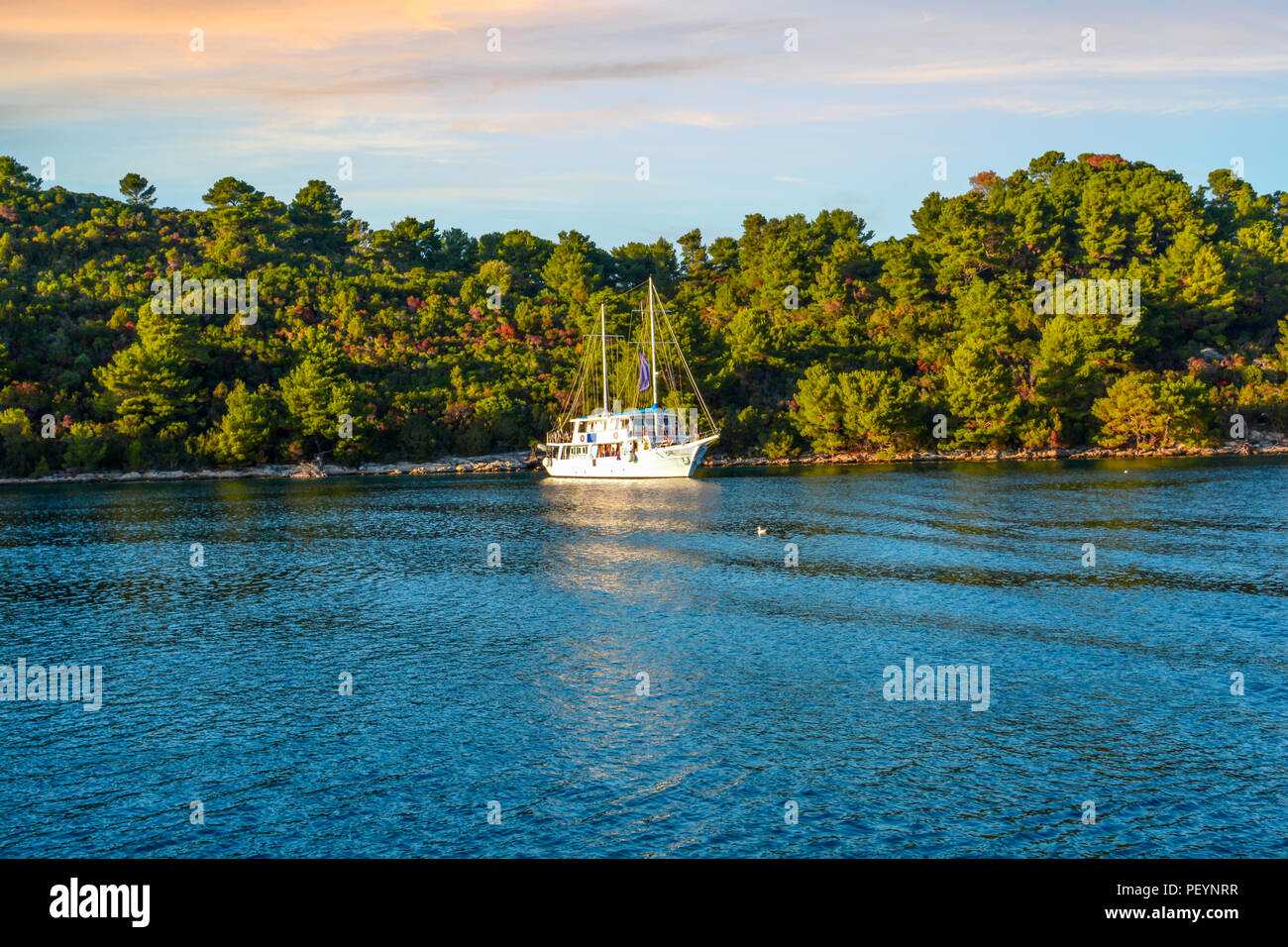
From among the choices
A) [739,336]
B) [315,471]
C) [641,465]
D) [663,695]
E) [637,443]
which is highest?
[739,336]

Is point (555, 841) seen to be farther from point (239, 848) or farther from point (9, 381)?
point (9, 381)

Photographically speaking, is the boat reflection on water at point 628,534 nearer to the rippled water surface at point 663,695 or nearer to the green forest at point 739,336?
the rippled water surface at point 663,695

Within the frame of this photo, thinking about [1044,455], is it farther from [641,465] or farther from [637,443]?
[637,443]

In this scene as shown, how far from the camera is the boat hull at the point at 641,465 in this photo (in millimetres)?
82500

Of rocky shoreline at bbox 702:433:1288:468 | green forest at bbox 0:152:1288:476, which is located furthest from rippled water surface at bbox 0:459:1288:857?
green forest at bbox 0:152:1288:476

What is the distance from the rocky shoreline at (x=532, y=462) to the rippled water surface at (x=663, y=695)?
147 feet

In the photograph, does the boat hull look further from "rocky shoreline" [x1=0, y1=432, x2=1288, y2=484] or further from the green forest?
the green forest

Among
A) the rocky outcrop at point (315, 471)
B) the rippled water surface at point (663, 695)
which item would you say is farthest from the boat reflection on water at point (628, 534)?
the rocky outcrop at point (315, 471)

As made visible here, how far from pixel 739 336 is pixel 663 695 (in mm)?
87409

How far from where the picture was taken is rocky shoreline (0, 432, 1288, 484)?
8988cm

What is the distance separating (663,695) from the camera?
21.3 metres

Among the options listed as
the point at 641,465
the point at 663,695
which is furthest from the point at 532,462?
the point at 663,695

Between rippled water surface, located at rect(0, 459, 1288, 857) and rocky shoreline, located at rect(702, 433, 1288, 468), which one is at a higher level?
rocky shoreline, located at rect(702, 433, 1288, 468)

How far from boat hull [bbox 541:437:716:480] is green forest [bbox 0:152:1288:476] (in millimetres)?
18716
